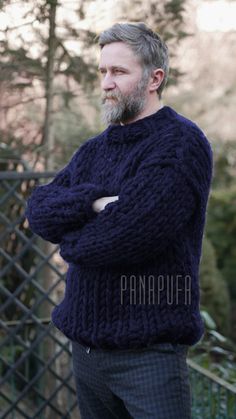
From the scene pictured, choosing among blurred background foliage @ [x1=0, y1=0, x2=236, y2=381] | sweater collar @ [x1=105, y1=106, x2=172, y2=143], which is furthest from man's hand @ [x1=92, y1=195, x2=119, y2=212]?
blurred background foliage @ [x1=0, y1=0, x2=236, y2=381]

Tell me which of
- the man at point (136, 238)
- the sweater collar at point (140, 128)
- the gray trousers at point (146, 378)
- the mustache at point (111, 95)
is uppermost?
the mustache at point (111, 95)

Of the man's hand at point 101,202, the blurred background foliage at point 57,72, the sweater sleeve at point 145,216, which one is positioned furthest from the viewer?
the blurred background foliage at point 57,72

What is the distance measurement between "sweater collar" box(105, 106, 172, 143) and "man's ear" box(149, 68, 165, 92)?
63 millimetres

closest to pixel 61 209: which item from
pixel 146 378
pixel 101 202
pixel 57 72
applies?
pixel 101 202

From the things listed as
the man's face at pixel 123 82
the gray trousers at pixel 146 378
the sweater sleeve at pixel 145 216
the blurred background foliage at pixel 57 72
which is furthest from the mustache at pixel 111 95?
the blurred background foliage at pixel 57 72

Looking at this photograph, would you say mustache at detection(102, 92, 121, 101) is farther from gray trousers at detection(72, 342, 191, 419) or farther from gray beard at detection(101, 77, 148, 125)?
gray trousers at detection(72, 342, 191, 419)

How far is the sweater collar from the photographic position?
1829mm

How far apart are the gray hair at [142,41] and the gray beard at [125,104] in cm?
5

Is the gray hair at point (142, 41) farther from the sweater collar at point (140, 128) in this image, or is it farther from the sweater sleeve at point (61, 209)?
the sweater sleeve at point (61, 209)

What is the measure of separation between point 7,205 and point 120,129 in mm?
2054

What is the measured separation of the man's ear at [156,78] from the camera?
6.07 ft

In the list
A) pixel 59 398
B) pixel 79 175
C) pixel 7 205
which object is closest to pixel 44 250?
pixel 7 205

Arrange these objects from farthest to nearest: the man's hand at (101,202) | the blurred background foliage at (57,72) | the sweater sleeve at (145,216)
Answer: the blurred background foliage at (57,72) < the man's hand at (101,202) < the sweater sleeve at (145,216)

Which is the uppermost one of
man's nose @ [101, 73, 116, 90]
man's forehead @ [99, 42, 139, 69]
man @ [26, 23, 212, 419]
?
man's forehead @ [99, 42, 139, 69]
